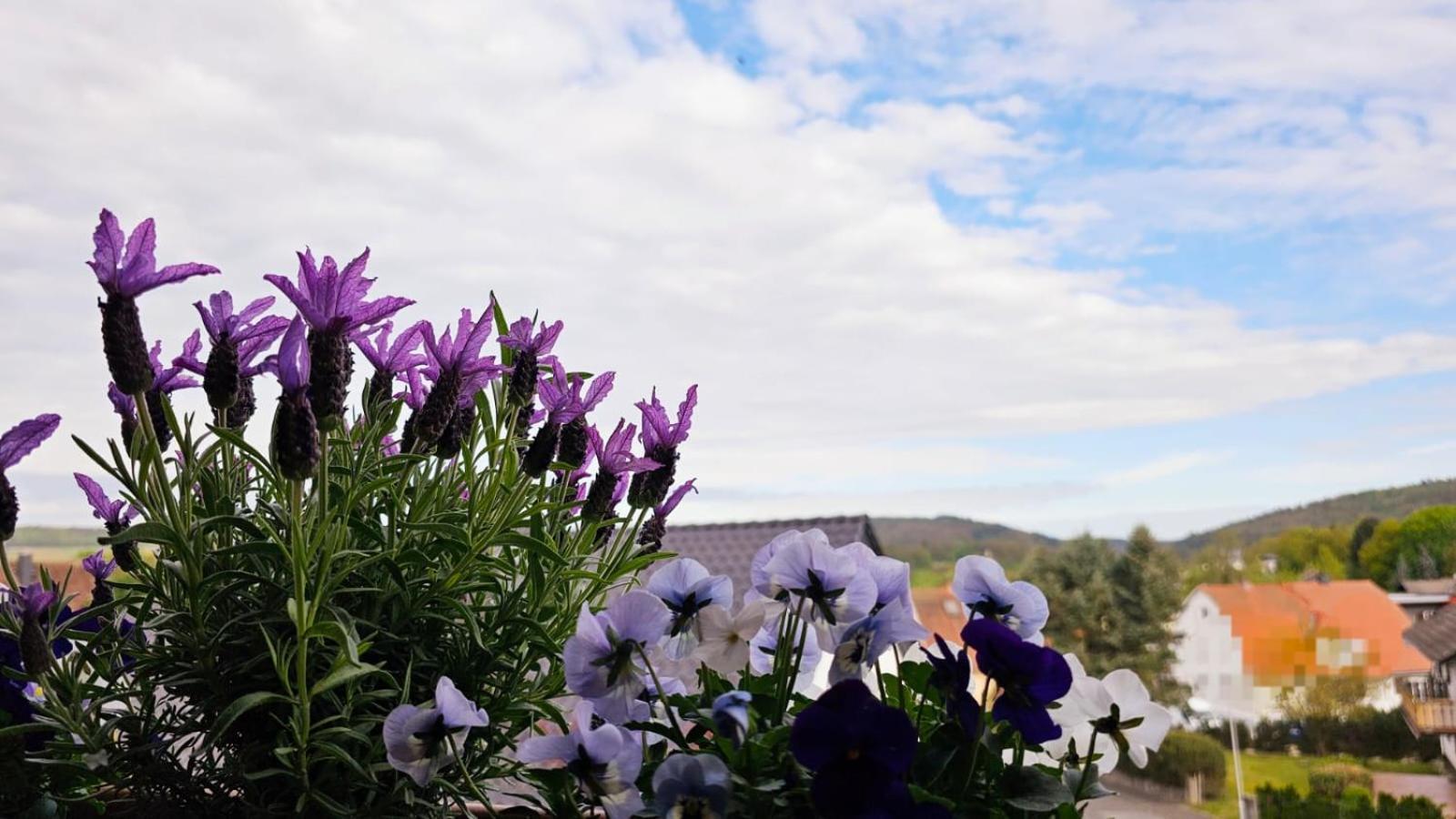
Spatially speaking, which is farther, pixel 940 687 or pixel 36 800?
pixel 36 800

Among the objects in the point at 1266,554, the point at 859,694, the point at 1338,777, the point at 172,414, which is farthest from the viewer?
the point at 1266,554

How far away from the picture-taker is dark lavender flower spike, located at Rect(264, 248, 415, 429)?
60 centimetres

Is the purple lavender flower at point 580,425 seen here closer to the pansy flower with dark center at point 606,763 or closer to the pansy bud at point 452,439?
the pansy bud at point 452,439

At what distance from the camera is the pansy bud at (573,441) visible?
0.84 meters

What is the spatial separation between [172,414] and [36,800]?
1.11 feet

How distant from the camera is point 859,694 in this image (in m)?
0.56

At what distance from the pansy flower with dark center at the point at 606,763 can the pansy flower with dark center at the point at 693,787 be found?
0.06 meters

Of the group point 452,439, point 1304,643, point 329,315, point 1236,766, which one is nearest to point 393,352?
point 452,439

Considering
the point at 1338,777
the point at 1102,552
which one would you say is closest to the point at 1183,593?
the point at 1102,552

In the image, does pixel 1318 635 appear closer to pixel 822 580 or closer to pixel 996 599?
pixel 996 599

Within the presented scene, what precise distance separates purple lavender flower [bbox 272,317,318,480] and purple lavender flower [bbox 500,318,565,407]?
18 cm

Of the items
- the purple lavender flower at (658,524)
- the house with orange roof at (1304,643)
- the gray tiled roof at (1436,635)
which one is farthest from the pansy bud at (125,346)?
the house with orange roof at (1304,643)

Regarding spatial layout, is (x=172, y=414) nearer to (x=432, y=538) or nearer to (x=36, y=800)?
(x=432, y=538)

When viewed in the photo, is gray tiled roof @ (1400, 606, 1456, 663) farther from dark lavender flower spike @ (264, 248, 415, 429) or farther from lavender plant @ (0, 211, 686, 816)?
dark lavender flower spike @ (264, 248, 415, 429)
